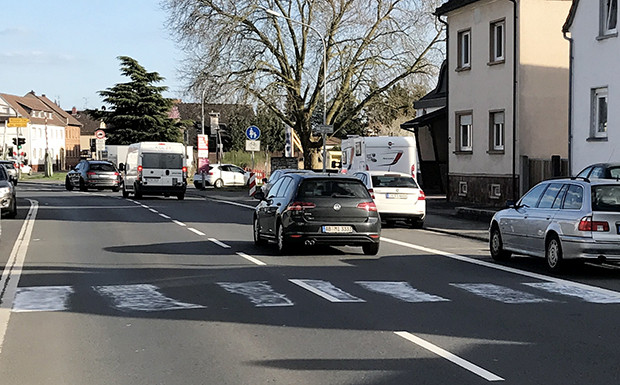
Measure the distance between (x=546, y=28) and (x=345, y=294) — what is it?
2272 centimetres

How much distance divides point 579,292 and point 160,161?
29.5 meters

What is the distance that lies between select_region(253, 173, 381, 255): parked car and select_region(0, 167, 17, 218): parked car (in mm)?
12183

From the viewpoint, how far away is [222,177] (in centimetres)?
5531

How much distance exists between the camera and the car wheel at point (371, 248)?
55.5 feet

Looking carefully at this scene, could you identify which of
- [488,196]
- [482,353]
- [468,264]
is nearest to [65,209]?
[488,196]

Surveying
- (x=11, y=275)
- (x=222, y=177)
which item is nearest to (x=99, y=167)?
(x=222, y=177)

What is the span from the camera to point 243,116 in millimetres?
48188

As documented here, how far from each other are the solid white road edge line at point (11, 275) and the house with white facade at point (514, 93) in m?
15.9

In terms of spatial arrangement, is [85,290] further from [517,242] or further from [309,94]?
[309,94]

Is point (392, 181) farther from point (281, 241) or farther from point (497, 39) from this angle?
point (497, 39)

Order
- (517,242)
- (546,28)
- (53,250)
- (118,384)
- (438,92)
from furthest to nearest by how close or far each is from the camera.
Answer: (438,92) < (546,28) < (53,250) < (517,242) < (118,384)

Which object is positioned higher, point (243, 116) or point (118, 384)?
point (243, 116)

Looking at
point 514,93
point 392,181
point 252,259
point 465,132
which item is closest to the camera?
point 252,259

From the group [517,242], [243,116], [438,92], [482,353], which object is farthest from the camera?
[438,92]
